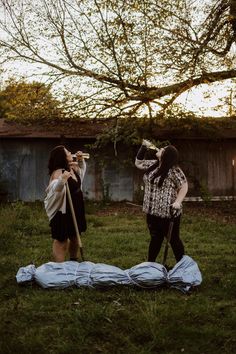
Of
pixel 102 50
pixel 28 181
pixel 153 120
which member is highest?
pixel 102 50

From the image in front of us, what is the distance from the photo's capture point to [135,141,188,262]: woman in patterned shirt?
22.7 feet

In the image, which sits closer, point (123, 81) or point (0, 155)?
point (123, 81)

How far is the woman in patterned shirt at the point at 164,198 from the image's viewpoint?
22.7ft

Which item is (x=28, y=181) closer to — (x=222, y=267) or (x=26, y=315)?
(x=222, y=267)

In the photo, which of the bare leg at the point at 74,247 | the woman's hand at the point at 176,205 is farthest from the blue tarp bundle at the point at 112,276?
the bare leg at the point at 74,247

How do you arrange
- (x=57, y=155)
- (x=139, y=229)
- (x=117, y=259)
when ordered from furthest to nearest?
(x=139, y=229), (x=117, y=259), (x=57, y=155)

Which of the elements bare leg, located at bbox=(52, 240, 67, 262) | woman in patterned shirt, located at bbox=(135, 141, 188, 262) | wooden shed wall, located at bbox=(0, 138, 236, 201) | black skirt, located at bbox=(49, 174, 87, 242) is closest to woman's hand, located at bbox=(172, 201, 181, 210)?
woman in patterned shirt, located at bbox=(135, 141, 188, 262)

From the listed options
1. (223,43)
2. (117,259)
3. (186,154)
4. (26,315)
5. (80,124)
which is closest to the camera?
(26,315)

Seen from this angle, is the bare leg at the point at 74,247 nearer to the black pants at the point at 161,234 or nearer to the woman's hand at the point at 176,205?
the black pants at the point at 161,234

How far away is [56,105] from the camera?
1550cm

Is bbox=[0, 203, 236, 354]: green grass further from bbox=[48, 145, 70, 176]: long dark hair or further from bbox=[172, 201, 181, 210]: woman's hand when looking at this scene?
bbox=[48, 145, 70, 176]: long dark hair

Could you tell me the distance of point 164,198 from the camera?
6.94 meters

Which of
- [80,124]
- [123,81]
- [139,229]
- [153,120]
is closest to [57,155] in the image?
[139,229]

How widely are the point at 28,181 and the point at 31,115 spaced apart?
3.74 metres
